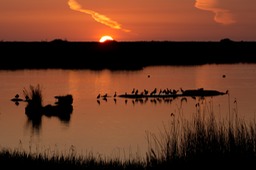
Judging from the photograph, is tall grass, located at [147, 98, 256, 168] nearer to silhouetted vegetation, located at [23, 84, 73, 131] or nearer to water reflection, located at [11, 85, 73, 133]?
water reflection, located at [11, 85, 73, 133]

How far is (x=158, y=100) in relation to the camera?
1309 inches

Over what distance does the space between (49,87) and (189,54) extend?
55529mm

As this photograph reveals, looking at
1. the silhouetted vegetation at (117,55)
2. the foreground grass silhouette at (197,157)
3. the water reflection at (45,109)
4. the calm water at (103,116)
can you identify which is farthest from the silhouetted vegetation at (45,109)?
the silhouetted vegetation at (117,55)

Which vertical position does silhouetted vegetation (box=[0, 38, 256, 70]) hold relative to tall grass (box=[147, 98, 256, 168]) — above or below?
above

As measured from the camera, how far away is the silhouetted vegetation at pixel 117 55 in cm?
7506

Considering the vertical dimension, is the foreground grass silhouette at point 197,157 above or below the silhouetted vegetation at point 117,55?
below

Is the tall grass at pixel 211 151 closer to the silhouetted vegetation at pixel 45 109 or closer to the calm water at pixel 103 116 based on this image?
the calm water at pixel 103 116

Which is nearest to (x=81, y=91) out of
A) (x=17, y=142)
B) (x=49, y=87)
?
(x=49, y=87)

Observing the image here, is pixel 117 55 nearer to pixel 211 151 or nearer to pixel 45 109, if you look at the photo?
pixel 45 109

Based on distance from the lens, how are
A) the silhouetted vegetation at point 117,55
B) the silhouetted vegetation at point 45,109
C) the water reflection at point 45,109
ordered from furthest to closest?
the silhouetted vegetation at point 117,55 < the silhouetted vegetation at point 45,109 < the water reflection at point 45,109

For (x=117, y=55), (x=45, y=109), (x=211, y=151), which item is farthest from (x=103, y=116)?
(x=117, y=55)

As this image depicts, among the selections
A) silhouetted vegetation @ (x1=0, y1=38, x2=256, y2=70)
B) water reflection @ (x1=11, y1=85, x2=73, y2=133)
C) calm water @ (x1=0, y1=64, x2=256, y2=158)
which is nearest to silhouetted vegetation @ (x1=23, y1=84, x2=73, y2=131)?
water reflection @ (x1=11, y1=85, x2=73, y2=133)

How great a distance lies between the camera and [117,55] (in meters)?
80.1

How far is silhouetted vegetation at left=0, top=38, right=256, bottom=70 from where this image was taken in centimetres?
7506
